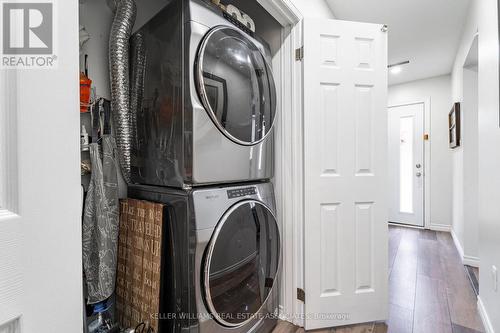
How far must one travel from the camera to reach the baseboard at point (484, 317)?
153 cm

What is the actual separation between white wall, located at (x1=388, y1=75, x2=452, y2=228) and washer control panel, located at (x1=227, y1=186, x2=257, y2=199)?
13.4 ft

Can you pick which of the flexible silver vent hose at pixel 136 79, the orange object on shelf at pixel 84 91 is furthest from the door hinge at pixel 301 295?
the orange object on shelf at pixel 84 91

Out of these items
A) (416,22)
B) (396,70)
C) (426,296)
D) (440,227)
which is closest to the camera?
(426,296)

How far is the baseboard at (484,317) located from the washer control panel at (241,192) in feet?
5.57

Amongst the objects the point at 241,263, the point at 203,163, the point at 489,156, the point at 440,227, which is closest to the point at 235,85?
the point at 203,163

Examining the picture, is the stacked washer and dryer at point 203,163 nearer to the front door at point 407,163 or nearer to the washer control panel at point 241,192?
the washer control panel at point 241,192

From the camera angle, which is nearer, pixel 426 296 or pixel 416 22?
pixel 426 296

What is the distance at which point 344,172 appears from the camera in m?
1.64

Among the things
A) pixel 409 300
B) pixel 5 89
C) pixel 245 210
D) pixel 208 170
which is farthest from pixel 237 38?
pixel 409 300

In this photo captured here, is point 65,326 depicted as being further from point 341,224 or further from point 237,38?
point 341,224

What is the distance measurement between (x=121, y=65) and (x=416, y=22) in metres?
2.89

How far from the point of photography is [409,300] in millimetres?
1934

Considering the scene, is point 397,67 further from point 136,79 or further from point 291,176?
point 136,79

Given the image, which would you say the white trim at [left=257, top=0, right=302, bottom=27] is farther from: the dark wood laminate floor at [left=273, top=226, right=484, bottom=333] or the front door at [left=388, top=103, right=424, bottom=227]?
the front door at [left=388, top=103, right=424, bottom=227]
